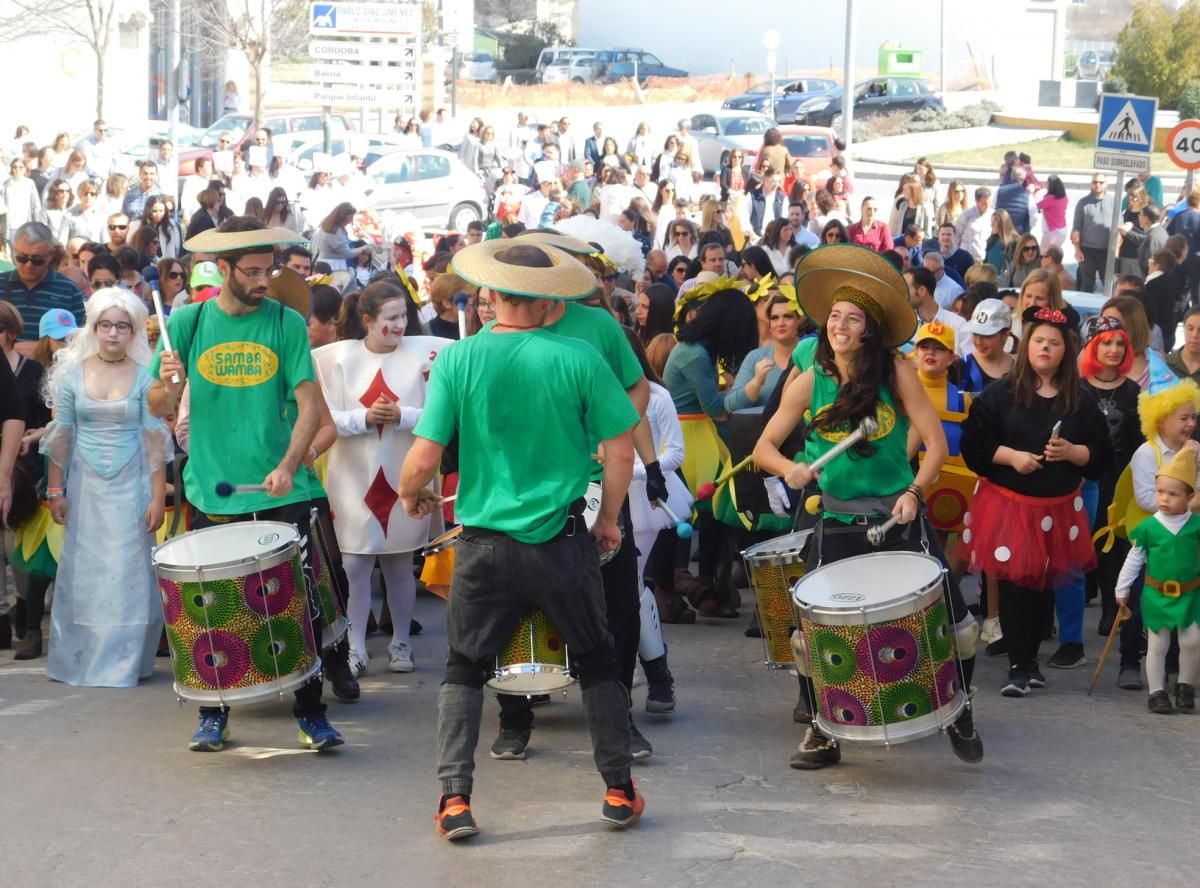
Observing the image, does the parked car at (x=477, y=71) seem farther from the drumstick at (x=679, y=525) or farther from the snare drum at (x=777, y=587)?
the snare drum at (x=777, y=587)

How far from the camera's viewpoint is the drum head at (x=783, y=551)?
7.41 m

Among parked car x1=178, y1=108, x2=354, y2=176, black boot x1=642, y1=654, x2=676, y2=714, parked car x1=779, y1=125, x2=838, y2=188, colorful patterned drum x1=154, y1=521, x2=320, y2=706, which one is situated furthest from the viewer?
parked car x1=779, y1=125, x2=838, y2=188

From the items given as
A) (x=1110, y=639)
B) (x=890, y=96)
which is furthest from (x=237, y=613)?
(x=890, y=96)

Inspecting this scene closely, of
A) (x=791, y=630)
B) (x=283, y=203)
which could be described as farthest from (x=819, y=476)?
(x=283, y=203)

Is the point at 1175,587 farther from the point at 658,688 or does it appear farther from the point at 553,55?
the point at 553,55

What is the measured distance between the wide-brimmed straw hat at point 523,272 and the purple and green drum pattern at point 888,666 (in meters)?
1.56

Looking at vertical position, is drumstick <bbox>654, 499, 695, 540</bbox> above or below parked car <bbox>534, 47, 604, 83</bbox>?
below

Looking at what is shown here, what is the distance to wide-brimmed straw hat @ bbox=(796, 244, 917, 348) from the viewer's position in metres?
6.66

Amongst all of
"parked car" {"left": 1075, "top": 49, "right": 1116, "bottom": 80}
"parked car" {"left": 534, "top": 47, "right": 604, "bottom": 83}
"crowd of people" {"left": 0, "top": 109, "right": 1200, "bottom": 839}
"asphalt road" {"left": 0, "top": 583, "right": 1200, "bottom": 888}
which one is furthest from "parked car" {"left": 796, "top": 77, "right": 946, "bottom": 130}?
"asphalt road" {"left": 0, "top": 583, "right": 1200, "bottom": 888}

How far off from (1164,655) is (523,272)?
12.6 feet

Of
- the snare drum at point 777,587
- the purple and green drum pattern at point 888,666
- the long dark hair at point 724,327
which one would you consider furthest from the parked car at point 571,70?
the purple and green drum pattern at point 888,666

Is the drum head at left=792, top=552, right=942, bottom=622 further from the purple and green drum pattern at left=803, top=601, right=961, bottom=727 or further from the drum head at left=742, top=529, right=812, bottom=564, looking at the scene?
the drum head at left=742, top=529, right=812, bottom=564

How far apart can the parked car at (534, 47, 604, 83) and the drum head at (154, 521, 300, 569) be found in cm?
5703

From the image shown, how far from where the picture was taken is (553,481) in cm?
573
